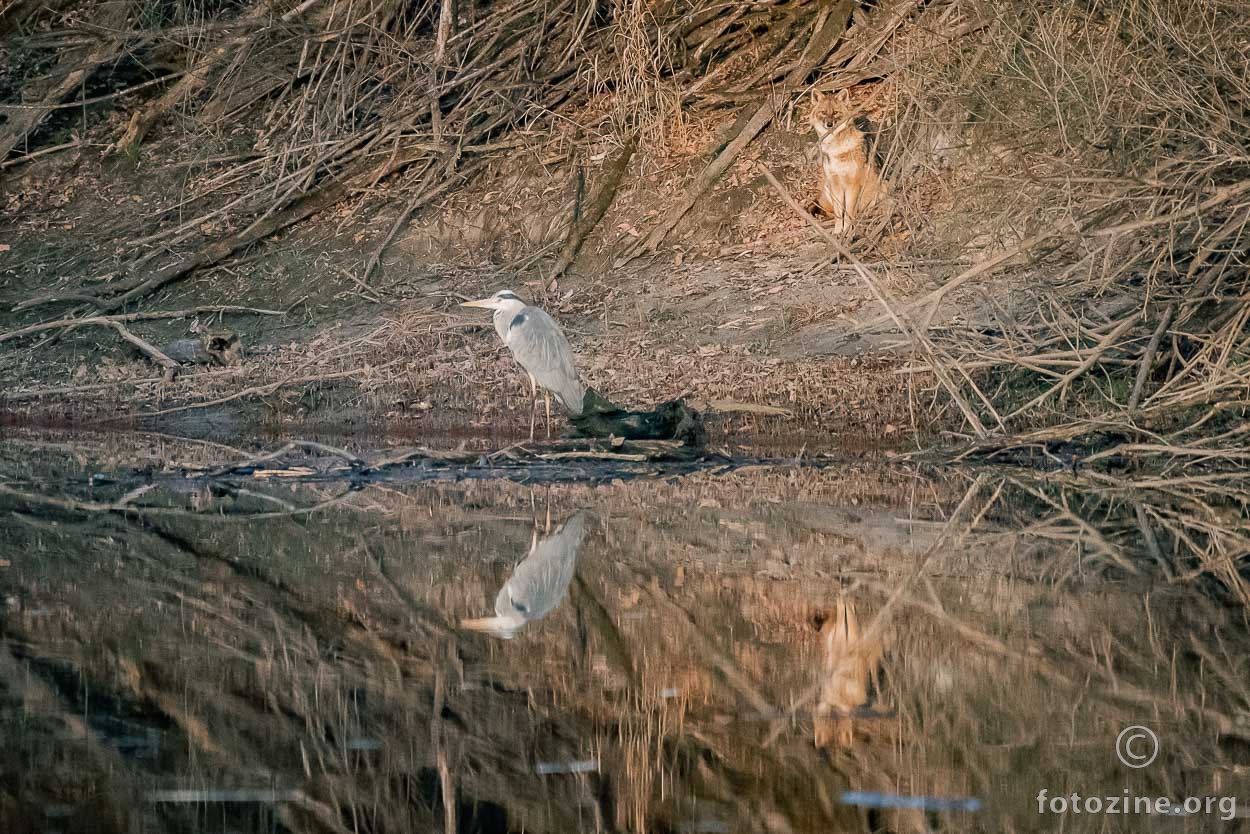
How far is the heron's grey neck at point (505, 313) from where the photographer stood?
424 inches

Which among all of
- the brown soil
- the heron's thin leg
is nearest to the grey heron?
the heron's thin leg

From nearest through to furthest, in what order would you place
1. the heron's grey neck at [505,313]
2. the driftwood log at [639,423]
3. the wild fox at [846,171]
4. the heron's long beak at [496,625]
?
the heron's long beak at [496,625], the driftwood log at [639,423], the heron's grey neck at [505,313], the wild fox at [846,171]

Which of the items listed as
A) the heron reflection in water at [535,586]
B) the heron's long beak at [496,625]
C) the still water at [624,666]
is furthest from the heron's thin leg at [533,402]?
the heron's long beak at [496,625]

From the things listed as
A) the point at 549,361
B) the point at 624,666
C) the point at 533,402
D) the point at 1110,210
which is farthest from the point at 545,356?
the point at 624,666

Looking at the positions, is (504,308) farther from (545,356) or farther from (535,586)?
(535,586)

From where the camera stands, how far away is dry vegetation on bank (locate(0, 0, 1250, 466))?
9.14m

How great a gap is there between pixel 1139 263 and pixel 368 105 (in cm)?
859

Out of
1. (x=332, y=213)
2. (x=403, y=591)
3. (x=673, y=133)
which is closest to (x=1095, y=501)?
(x=403, y=591)

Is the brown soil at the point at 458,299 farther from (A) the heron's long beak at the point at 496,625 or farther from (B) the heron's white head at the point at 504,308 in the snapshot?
(A) the heron's long beak at the point at 496,625

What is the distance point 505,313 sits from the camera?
10898mm

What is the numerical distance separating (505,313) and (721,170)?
191 inches

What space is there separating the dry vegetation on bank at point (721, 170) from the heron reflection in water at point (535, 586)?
326 centimetres

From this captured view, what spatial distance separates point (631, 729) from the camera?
430cm

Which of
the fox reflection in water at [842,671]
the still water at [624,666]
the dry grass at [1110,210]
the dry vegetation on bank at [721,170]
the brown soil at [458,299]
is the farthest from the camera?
the brown soil at [458,299]
